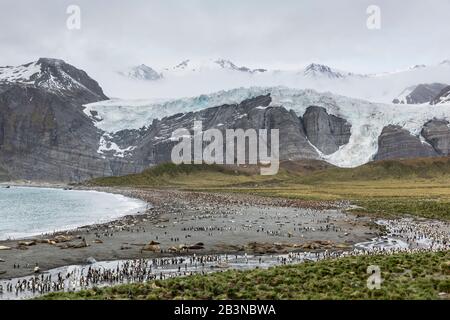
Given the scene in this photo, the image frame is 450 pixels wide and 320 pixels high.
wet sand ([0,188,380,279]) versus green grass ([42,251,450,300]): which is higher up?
green grass ([42,251,450,300])

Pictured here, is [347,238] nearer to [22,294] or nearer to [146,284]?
[146,284]

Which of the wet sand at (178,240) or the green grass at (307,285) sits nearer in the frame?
the green grass at (307,285)

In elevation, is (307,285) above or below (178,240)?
above

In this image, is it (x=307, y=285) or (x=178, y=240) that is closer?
(x=307, y=285)

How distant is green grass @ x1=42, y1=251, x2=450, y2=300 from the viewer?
2100cm

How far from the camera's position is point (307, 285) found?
23156 millimetres

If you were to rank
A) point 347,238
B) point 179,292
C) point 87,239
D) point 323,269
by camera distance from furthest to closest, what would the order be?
point 347,238, point 87,239, point 323,269, point 179,292

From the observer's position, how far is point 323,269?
27250 millimetres

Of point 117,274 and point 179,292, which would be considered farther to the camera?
point 117,274

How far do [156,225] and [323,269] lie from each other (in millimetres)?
36711

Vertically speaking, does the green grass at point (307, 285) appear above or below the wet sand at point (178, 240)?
above

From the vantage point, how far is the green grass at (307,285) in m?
21.0

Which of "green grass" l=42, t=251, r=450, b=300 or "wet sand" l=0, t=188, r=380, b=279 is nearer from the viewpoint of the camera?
"green grass" l=42, t=251, r=450, b=300
